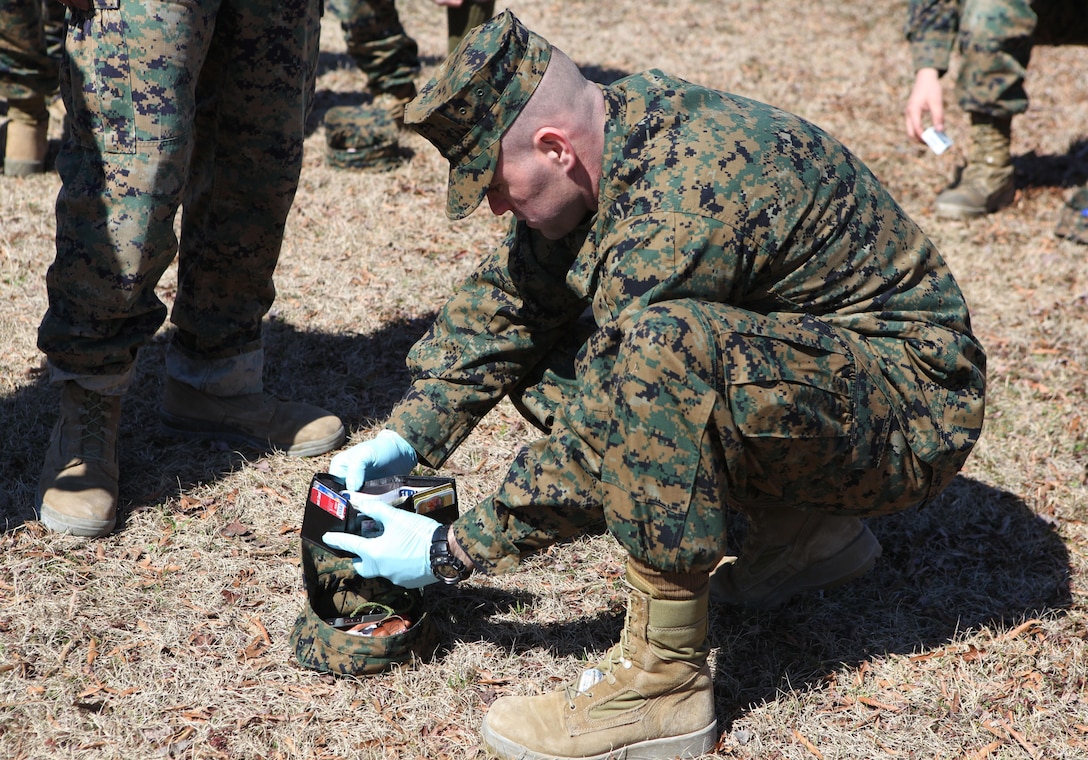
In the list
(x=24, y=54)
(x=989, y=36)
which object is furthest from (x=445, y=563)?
(x=989, y=36)

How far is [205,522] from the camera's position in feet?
10.7

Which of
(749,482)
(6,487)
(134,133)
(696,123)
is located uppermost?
(696,123)

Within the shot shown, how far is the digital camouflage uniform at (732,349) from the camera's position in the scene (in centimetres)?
221

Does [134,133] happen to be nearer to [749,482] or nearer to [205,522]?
A: [205,522]

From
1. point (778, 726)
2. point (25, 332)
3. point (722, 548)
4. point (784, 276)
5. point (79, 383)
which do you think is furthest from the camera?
point (25, 332)

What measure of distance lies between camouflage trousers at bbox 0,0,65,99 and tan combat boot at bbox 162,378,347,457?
2753mm

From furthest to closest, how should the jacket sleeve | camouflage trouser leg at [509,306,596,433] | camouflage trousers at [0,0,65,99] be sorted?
camouflage trousers at [0,0,65,99]
camouflage trouser leg at [509,306,596,433]
the jacket sleeve

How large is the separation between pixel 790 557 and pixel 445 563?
1107mm

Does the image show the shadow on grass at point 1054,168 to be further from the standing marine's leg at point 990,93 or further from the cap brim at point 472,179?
the cap brim at point 472,179

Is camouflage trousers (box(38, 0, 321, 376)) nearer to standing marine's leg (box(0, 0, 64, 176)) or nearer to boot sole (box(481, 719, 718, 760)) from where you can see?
boot sole (box(481, 719, 718, 760))

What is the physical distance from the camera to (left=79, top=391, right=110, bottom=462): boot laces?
322 centimetres

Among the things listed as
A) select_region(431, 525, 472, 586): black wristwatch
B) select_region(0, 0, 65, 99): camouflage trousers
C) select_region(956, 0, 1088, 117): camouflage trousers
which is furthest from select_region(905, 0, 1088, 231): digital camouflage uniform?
select_region(0, 0, 65, 99): camouflage trousers

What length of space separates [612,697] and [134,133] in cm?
202

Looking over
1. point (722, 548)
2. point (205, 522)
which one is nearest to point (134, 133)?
point (205, 522)
